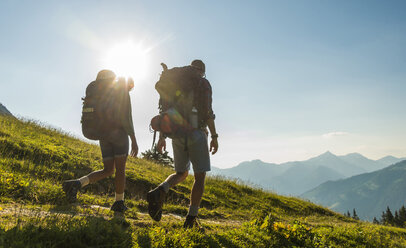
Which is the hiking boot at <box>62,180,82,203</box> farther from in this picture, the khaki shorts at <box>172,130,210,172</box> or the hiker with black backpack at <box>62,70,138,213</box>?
the khaki shorts at <box>172,130,210,172</box>

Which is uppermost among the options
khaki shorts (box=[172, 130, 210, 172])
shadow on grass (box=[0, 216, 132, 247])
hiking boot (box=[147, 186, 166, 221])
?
khaki shorts (box=[172, 130, 210, 172])

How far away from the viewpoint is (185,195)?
973 cm

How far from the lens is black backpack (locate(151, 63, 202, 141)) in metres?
4.32

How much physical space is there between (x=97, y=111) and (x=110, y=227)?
2321 mm

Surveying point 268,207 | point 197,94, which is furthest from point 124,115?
point 268,207

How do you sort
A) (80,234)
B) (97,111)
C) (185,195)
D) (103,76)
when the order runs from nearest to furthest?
(80,234), (97,111), (103,76), (185,195)

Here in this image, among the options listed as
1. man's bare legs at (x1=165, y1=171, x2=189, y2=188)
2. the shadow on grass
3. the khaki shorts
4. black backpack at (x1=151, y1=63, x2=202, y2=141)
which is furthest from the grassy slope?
black backpack at (x1=151, y1=63, x2=202, y2=141)

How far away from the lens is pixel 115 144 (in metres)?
4.76

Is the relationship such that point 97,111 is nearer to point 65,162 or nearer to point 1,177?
point 1,177

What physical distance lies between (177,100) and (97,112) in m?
1.64

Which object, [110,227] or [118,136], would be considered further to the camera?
[118,136]

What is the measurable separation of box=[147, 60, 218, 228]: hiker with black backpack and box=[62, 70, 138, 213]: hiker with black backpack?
2.76 ft

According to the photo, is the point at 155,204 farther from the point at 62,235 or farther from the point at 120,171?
the point at 62,235

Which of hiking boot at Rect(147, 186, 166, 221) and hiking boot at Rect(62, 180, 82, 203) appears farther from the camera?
hiking boot at Rect(62, 180, 82, 203)
